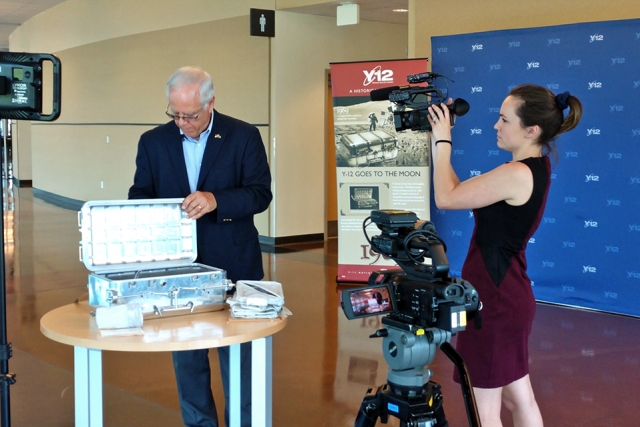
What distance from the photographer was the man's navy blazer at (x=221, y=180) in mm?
2885

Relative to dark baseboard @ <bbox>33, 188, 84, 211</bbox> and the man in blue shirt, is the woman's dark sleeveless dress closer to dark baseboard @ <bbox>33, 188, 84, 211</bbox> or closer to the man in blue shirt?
the man in blue shirt

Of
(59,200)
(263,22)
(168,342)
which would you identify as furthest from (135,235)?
(59,200)

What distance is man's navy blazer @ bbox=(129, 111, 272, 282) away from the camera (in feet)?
9.46

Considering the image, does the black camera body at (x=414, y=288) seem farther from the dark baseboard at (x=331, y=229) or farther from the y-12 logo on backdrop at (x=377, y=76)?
the dark baseboard at (x=331, y=229)

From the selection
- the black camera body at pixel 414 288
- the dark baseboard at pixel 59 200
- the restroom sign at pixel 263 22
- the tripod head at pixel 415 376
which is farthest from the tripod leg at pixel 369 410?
the dark baseboard at pixel 59 200

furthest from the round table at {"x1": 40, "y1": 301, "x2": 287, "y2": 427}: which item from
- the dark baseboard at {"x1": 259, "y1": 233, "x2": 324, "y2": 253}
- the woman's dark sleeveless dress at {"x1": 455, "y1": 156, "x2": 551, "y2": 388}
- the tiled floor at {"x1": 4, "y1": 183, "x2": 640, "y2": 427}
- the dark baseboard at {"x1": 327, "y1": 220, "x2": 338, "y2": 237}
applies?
the dark baseboard at {"x1": 327, "y1": 220, "x2": 338, "y2": 237}

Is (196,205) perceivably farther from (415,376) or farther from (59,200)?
(59,200)

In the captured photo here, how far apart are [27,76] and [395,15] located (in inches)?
288

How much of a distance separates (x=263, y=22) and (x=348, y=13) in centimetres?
112

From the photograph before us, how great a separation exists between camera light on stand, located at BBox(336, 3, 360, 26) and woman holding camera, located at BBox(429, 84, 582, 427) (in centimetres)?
642

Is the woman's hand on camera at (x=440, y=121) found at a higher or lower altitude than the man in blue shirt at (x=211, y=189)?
higher

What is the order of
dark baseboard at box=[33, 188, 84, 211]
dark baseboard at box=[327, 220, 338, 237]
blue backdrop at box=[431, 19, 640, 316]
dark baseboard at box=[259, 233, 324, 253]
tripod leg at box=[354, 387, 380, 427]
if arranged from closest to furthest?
tripod leg at box=[354, 387, 380, 427] → blue backdrop at box=[431, 19, 640, 316] → dark baseboard at box=[259, 233, 324, 253] → dark baseboard at box=[327, 220, 338, 237] → dark baseboard at box=[33, 188, 84, 211]

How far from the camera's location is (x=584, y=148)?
19.8 feet

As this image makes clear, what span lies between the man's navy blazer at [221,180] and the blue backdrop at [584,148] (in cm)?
381
